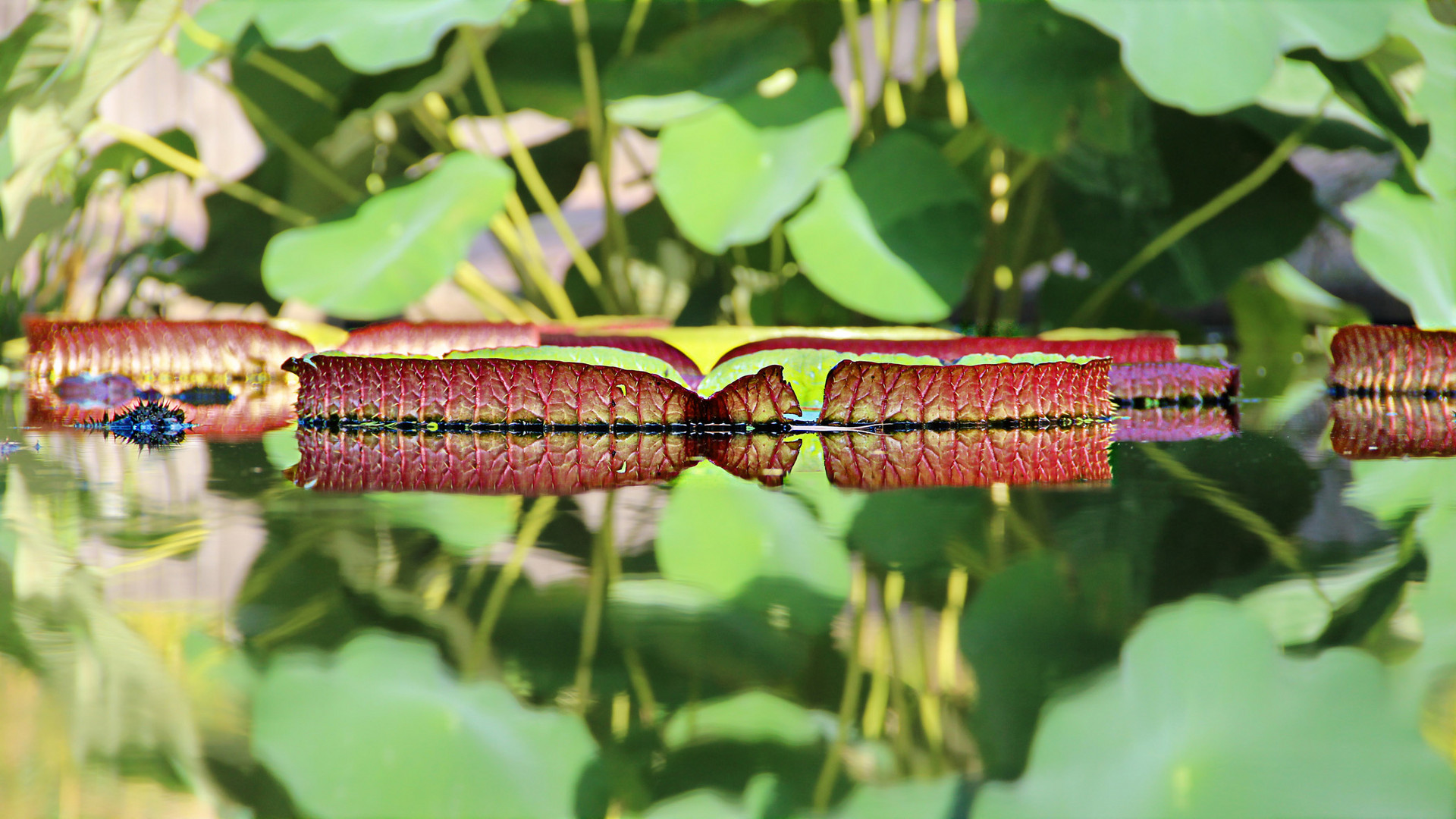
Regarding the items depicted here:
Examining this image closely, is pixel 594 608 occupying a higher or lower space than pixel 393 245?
lower

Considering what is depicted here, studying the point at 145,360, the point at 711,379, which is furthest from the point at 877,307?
the point at 145,360

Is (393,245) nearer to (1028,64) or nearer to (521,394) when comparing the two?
(521,394)

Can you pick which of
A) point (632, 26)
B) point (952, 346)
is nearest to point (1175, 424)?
point (952, 346)

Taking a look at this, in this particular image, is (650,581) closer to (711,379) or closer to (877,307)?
(711,379)

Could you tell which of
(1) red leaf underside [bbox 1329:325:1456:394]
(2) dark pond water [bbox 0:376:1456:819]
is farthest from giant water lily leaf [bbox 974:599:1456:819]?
(1) red leaf underside [bbox 1329:325:1456:394]

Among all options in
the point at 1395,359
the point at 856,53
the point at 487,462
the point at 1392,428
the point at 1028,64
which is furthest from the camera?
the point at 856,53

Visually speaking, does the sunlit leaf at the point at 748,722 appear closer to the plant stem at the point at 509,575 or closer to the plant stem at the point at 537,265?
the plant stem at the point at 509,575

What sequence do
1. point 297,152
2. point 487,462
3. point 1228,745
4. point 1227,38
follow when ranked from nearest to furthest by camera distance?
point 1228,745
point 487,462
point 1227,38
point 297,152
